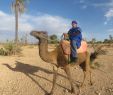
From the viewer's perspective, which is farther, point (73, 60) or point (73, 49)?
point (73, 60)

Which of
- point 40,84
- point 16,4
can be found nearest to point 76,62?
point 40,84

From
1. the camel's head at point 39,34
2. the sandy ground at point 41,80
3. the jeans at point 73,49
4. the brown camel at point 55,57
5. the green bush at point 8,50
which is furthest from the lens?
the green bush at point 8,50

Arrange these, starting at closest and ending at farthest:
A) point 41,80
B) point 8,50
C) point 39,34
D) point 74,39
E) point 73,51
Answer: point 39,34, point 73,51, point 74,39, point 41,80, point 8,50

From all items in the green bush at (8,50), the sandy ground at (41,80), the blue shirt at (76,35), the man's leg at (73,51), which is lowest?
the sandy ground at (41,80)

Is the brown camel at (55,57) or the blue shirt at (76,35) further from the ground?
the blue shirt at (76,35)

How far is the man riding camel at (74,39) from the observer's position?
10961 millimetres

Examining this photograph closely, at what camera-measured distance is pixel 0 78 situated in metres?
13.5

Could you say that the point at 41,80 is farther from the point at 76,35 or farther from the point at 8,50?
the point at 8,50

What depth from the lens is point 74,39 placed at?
1106 centimetres

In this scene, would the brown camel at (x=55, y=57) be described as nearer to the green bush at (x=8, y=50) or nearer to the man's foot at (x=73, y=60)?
the man's foot at (x=73, y=60)

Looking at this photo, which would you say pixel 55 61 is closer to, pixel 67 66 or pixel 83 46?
pixel 67 66

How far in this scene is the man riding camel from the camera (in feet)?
36.0

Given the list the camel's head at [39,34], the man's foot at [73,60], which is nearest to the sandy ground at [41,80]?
the man's foot at [73,60]

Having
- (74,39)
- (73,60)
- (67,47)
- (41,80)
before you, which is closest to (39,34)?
(67,47)
